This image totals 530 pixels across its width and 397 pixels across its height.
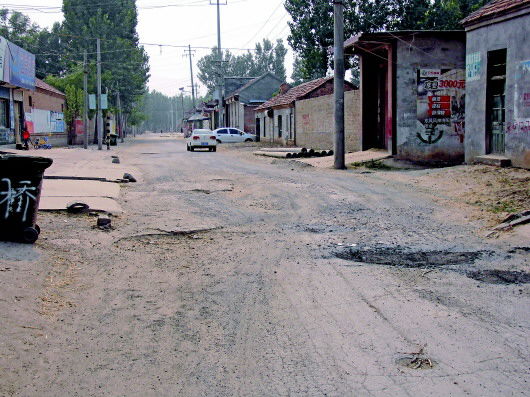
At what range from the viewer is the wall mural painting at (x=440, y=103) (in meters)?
20.8

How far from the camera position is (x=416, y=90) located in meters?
20.9

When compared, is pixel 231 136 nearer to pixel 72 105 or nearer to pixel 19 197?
pixel 72 105

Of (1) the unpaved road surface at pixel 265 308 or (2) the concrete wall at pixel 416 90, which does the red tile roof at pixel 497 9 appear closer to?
(2) the concrete wall at pixel 416 90

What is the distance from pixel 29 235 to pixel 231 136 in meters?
44.5

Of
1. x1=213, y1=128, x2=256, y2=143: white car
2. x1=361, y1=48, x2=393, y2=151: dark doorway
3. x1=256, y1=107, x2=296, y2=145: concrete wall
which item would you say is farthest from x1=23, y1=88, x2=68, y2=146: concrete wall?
x1=361, y1=48, x2=393, y2=151: dark doorway

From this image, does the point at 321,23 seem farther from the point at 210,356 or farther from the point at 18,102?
the point at 210,356

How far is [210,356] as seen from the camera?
440cm

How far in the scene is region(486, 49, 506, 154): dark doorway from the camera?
16094 mm

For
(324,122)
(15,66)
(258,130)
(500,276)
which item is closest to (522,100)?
(500,276)

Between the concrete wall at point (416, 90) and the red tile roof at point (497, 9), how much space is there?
3.34 m

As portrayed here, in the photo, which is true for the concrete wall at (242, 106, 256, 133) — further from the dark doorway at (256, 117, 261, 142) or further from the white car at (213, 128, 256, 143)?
the white car at (213, 128, 256, 143)

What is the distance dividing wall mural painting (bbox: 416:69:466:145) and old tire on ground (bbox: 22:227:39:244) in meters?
16.2

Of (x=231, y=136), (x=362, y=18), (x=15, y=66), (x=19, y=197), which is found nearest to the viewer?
(x=19, y=197)

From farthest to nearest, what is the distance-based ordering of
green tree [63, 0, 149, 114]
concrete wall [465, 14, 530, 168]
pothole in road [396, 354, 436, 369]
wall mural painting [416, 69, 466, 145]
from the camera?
green tree [63, 0, 149, 114] → wall mural painting [416, 69, 466, 145] → concrete wall [465, 14, 530, 168] → pothole in road [396, 354, 436, 369]
